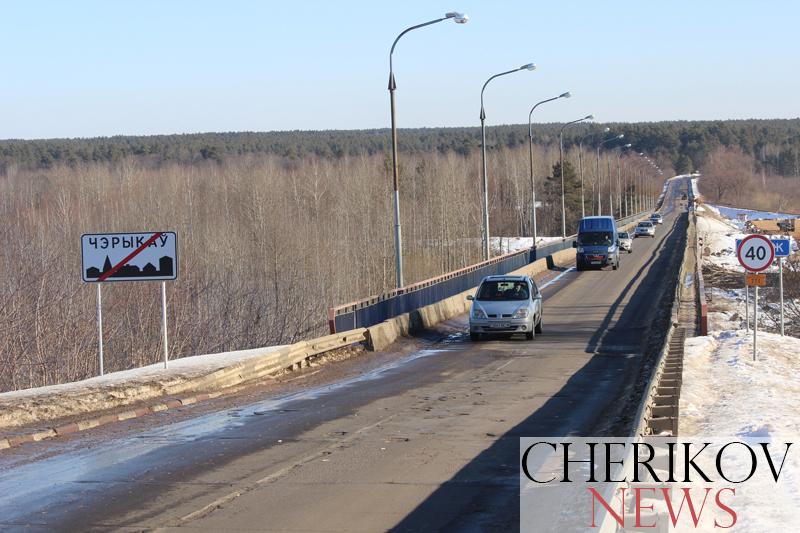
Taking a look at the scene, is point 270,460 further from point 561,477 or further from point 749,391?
point 749,391

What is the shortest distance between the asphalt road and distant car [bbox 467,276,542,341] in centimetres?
494

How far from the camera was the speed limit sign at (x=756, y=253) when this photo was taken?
20.8 metres

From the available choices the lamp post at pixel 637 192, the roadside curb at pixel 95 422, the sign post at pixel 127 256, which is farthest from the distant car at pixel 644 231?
the roadside curb at pixel 95 422

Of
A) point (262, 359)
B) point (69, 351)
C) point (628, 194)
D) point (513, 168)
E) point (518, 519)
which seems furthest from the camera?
point (628, 194)

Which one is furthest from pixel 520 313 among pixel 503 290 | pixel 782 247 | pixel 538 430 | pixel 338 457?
pixel 338 457

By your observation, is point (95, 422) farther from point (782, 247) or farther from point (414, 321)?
point (414, 321)

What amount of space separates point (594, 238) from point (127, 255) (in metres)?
40.9

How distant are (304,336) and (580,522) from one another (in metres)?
45.7

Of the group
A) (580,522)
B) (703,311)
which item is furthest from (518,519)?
(703,311)

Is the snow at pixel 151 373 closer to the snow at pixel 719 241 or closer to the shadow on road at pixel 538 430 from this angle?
the shadow on road at pixel 538 430

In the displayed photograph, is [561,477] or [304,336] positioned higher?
[561,477]

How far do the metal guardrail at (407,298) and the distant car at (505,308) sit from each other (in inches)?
100

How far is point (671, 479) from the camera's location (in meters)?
9.66

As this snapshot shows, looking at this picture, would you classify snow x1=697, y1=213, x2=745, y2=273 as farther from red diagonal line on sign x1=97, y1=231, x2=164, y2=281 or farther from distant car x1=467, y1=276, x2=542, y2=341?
red diagonal line on sign x1=97, y1=231, x2=164, y2=281
